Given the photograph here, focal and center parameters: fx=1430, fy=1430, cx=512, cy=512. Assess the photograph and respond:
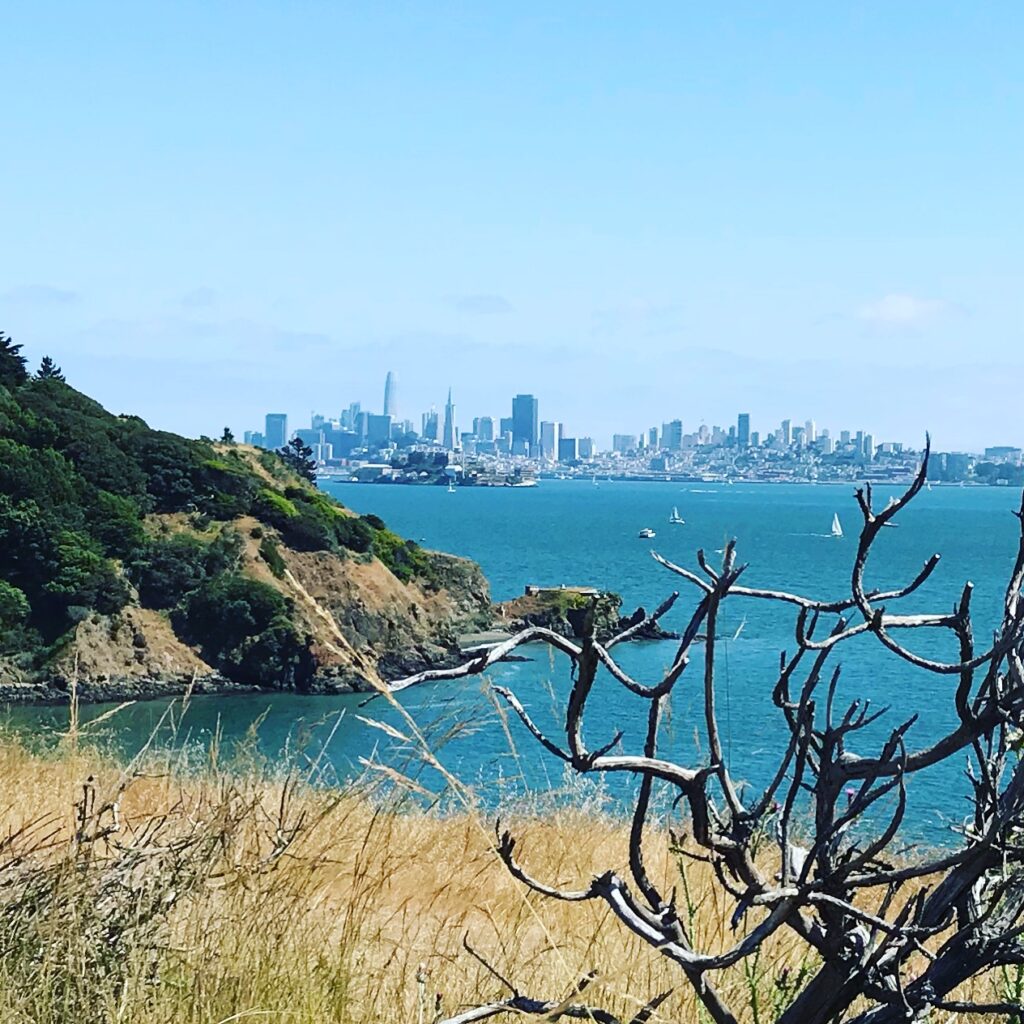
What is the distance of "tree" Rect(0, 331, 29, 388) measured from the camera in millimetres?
55188

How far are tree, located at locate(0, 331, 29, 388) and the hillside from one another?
3.7 inches

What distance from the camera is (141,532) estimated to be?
50469 millimetres

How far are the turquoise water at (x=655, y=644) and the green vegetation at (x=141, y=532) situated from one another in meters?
3.43

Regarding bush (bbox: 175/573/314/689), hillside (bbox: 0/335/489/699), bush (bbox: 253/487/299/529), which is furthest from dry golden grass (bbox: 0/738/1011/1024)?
bush (bbox: 253/487/299/529)

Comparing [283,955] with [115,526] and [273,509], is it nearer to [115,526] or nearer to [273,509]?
[115,526]

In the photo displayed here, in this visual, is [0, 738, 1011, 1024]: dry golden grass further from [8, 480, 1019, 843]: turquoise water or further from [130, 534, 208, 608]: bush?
[130, 534, 208, 608]: bush

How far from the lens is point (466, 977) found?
11.1 feet

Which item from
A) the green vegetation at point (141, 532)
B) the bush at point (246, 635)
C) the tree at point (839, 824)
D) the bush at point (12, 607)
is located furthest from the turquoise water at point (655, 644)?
the bush at point (12, 607)

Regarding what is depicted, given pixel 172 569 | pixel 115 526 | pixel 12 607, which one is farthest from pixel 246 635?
pixel 12 607

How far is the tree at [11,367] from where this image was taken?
5519 cm

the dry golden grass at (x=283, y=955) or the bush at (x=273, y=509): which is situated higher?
the dry golden grass at (x=283, y=955)

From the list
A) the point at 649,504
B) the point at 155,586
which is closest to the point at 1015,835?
the point at 155,586

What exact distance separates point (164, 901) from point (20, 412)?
5209 cm

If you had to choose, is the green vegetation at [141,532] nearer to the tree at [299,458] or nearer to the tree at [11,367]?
the tree at [11,367]
